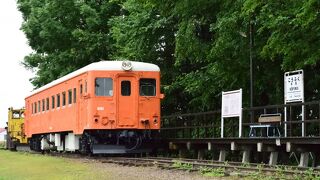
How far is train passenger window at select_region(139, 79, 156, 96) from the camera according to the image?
21.9 meters

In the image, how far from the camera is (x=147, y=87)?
72.5ft

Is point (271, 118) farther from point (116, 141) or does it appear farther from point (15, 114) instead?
point (15, 114)

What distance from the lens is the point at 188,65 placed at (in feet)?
88.5

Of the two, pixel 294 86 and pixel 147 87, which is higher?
pixel 147 87

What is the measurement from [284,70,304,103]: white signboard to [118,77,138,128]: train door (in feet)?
20.3

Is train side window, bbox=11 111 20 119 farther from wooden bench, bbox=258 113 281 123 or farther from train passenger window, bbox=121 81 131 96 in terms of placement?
wooden bench, bbox=258 113 281 123

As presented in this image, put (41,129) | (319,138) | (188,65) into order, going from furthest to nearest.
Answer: (41,129), (188,65), (319,138)

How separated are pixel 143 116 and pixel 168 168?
235 inches

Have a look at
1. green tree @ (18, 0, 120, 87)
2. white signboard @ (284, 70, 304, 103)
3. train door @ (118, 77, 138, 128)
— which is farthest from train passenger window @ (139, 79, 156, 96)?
green tree @ (18, 0, 120, 87)

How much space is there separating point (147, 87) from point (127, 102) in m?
1.05

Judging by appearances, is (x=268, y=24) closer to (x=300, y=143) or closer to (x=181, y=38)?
(x=300, y=143)

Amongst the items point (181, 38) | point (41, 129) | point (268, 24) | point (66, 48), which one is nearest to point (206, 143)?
point (181, 38)

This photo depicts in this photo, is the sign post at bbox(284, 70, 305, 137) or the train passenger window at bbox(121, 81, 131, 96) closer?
the sign post at bbox(284, 70, 305, 137)

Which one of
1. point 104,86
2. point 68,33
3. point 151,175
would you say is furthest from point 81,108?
point 68,33
